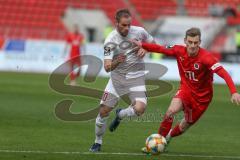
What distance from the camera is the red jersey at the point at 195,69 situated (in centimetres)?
1075

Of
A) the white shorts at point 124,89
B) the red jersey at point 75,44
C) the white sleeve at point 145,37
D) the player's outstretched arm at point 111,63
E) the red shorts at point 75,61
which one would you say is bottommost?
the white shorts at point 124,89

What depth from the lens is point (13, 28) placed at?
39.6m

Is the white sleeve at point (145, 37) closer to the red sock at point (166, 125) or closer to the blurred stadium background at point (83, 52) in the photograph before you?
the red sock at point (166, 125)

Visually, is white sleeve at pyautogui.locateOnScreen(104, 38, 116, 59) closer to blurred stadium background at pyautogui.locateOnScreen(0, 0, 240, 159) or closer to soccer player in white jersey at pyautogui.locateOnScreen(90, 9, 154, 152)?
soccer player in white jersey at pyautogui.locateOnScreen(90, 9, 154, 152)

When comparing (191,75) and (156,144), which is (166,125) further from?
(191,75)

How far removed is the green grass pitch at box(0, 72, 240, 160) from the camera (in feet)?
34.8

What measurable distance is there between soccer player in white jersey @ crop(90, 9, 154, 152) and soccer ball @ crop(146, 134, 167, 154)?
3.13ft

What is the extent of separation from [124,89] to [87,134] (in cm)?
213

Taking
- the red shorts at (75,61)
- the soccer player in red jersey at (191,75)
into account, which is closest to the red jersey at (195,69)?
the soccer player in red jersey at (191,75)

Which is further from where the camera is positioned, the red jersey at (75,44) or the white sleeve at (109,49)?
the red jersey at (75,44)

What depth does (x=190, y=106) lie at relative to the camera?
1112 cm

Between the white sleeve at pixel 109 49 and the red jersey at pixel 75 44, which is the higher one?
the red jersey at pixel 75 44

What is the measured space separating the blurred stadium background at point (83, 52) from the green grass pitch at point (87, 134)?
18mm

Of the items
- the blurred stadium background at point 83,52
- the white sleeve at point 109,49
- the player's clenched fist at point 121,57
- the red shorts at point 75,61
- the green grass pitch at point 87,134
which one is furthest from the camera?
the red shorts at point 75,61
